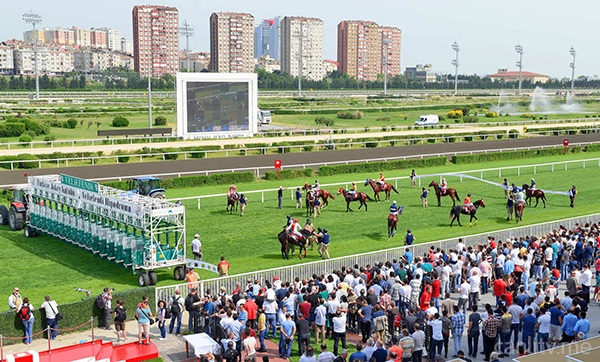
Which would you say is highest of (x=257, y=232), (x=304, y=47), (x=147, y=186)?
(x=304, y=47)

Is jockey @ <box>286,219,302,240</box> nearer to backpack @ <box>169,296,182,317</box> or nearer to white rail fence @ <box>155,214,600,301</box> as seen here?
white rail fence @ <box>155,214,600,301</box>

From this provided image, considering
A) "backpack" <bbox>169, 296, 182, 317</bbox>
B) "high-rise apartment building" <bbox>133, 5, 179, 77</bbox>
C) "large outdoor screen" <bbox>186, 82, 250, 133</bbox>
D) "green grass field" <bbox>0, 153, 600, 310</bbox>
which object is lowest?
"green grass field" <bbox>0, 153, 600, 310</bbox>

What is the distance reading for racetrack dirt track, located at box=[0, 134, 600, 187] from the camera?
28.5 metres

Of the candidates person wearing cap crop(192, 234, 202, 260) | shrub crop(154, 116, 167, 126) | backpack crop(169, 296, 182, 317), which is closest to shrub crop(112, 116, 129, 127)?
shrub crop(154, 116, 167, 126)

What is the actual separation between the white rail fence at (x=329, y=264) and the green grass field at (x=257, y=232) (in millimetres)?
1772

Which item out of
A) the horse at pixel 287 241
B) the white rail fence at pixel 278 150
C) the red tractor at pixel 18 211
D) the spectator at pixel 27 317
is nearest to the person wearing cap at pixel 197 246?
the horse at pixel 287 241

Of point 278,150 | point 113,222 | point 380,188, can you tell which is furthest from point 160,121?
point 113,222

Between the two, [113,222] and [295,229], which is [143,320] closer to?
[113,222]

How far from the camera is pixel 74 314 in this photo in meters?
12.5

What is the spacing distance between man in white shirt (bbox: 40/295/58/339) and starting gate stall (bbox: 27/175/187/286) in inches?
123

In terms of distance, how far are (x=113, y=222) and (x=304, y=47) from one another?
176 meters

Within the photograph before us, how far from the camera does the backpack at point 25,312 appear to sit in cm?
1177

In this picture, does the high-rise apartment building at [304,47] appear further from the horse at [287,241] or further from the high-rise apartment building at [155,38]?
the horse at [287,241]

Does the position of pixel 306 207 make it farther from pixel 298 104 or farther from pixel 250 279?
pixel 298 104
